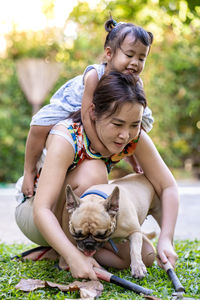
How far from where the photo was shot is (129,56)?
306 cm

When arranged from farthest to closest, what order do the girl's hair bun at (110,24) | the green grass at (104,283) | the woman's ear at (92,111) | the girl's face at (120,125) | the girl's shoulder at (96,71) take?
1. the girl's hair bun at (110,24)
2. the girl's shoulder at (96,71)
3. the woman's ear at (92,111)
4. the girl's face at (120,125)
5. the green grass at (104,283)

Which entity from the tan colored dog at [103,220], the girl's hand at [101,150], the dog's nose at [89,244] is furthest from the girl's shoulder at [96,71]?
the dog's nose at [89,244]

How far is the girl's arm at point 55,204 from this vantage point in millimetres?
2490

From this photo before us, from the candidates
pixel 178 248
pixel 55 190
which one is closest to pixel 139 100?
pixel 55 190

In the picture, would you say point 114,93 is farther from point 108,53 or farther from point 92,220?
point 92,220

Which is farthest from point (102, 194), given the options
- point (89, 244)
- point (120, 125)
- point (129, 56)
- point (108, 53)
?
point (108, 53)

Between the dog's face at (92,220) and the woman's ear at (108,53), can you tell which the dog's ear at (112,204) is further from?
the woman's ear at (108,53)

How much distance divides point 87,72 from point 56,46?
8.21 meters

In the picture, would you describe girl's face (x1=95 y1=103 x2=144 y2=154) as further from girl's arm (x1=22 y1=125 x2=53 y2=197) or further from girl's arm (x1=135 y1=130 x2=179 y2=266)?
girl's arm (x1=22 y1=125 x2=53 y2=197)

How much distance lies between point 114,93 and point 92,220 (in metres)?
0.81

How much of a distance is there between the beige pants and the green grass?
17cm

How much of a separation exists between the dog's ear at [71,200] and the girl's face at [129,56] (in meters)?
0.97

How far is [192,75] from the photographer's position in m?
11.8

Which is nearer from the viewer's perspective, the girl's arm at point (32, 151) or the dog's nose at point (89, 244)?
the dog's nose at point (89, 244)
